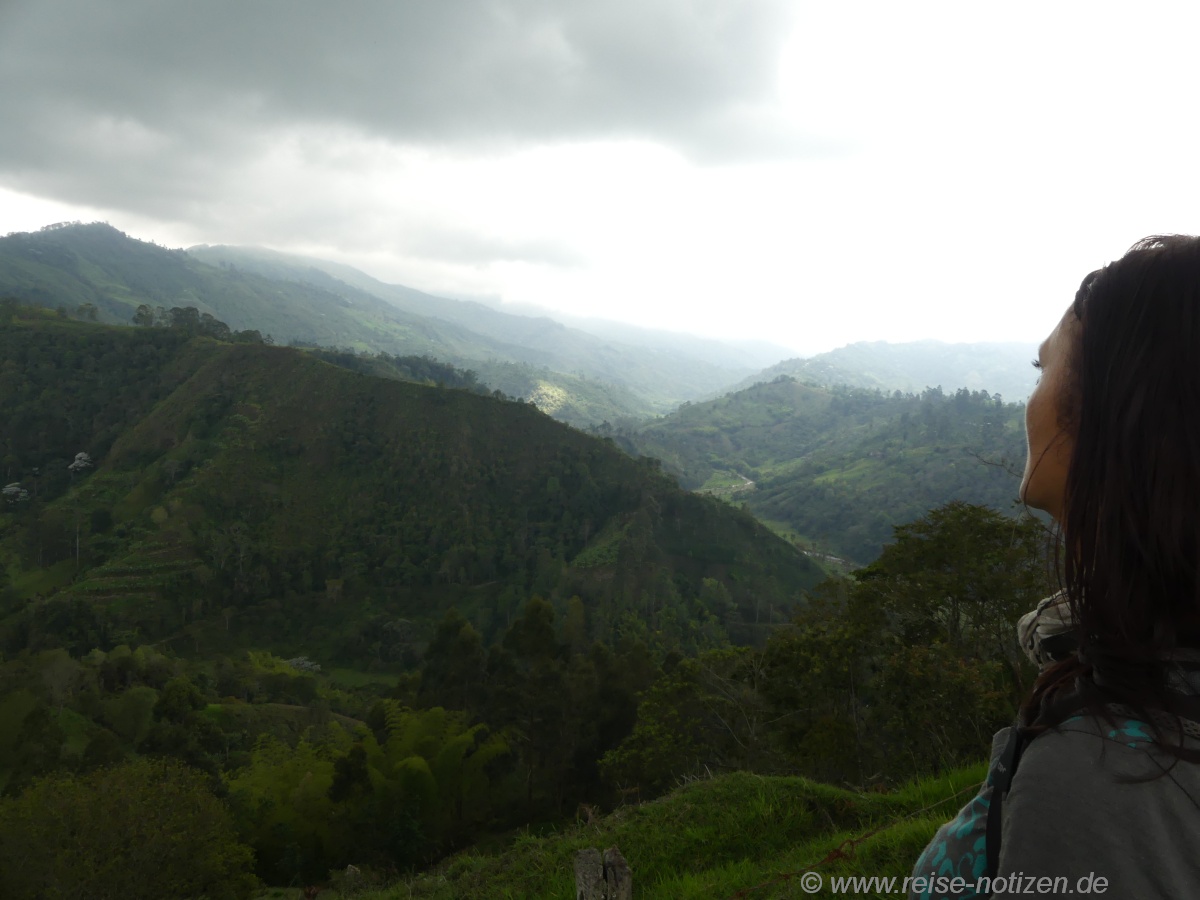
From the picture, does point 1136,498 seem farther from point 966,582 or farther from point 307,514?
point 307,514

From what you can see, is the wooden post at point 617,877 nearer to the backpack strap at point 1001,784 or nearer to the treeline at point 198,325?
the backpack strap at point 1001,784

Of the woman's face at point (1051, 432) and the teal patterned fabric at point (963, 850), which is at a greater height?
the woman's face at point (1051, 432)

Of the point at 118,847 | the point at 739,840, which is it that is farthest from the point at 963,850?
the point at 118,847

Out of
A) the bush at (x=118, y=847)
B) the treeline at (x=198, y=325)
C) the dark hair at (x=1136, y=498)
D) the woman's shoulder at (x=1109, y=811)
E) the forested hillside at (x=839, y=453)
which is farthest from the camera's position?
the forested hillside at (x=839, y=453)

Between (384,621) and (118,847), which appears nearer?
(118,847)

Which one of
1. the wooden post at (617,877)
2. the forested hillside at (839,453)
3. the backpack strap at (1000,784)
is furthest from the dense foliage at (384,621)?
the forested hillside at (839,453)

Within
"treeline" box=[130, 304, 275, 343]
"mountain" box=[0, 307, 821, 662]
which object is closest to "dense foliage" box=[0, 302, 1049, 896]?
"mountain" box=[0, 307, 821, 662]

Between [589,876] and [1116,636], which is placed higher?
[1116,636]

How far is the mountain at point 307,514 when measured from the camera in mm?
50562

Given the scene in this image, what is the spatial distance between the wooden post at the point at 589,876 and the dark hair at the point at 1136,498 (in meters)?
3.97

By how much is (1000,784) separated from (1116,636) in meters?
0.27

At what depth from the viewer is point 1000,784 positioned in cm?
94

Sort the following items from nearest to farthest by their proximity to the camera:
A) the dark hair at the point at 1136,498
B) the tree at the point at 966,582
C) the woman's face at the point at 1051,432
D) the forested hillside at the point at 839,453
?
the dark hair at the point at 1136,498, the woman's face at the point at 1051,432, the tree at the point at 966,582, the forested hillside at the point at 839,453

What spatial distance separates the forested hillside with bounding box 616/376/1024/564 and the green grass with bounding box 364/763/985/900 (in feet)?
188
